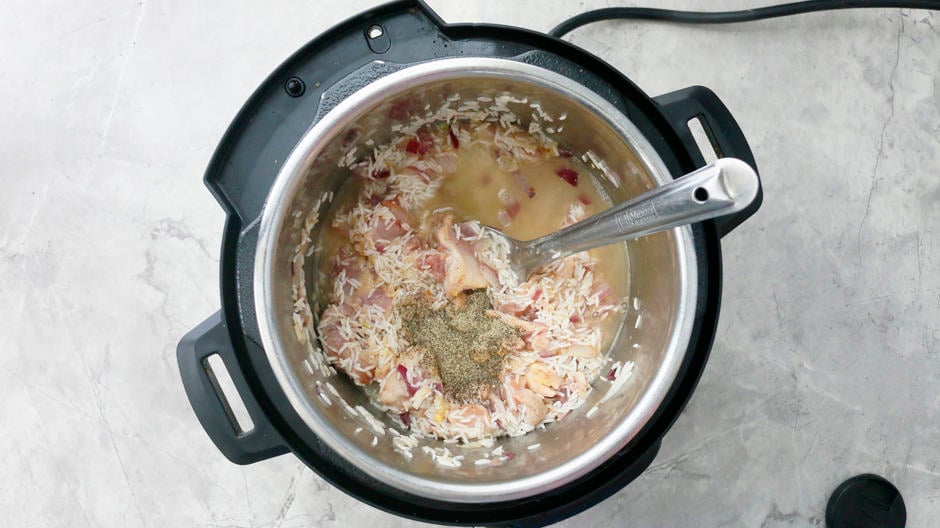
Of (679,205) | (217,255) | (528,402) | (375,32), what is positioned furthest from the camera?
(217,255)

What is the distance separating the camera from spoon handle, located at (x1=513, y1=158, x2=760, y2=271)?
58 centimetres

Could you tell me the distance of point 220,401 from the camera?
975 millimetres

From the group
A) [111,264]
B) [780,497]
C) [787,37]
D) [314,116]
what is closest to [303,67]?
[314,116]

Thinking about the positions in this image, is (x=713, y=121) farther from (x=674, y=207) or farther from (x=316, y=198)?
(x=316, y=198)

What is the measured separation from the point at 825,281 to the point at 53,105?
146 centimetres

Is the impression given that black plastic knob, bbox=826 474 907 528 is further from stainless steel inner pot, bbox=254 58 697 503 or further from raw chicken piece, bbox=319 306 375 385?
raw chicken piece, bbox=319 306 375 385

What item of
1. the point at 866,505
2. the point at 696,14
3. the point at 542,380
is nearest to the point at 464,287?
the point at 542,380

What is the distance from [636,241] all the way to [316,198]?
0.48 m

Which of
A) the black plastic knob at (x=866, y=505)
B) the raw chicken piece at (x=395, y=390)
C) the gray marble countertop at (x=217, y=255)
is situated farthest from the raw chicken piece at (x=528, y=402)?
the black plastic knob at (x=866, y=505)

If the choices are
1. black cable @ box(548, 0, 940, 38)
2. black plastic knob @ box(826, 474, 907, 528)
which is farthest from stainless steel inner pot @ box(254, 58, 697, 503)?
black plastic knob @ box(826, 474, 907, 528)

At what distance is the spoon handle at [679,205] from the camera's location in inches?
23.0

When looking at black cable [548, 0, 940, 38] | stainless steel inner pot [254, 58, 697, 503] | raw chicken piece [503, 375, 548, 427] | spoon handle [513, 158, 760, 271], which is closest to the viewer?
spoon handle [513, 158, 760, 271]

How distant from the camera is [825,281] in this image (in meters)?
1.29

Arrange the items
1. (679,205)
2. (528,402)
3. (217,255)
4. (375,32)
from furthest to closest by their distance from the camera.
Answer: (217,255), (528,402), (375,32), (679,205)
